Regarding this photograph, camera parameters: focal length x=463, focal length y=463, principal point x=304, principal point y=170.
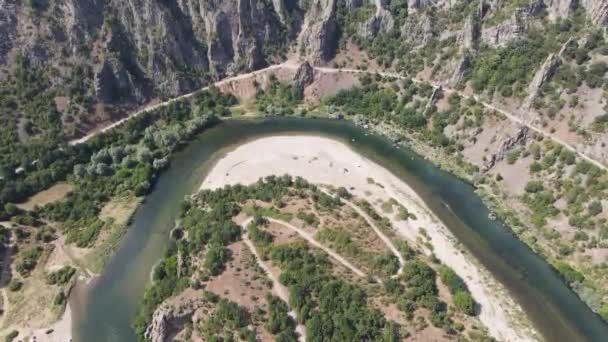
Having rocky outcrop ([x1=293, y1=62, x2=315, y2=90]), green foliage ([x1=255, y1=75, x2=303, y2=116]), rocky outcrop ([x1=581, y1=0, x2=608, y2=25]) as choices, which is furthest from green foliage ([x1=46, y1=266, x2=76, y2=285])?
rocky outcrop ([x1=581, y1=0, x2=608, y2=25])

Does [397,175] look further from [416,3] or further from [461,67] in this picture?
[416,3]

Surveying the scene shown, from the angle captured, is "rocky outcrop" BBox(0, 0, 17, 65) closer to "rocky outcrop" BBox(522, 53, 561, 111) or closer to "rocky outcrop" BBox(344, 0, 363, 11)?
"rocky outcrop" BBox(344, 0, 363, 11)

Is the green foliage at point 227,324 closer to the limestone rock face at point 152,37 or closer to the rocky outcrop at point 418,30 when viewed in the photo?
the limestone rock face at point 152,37

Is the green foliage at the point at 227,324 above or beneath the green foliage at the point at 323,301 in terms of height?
beneath

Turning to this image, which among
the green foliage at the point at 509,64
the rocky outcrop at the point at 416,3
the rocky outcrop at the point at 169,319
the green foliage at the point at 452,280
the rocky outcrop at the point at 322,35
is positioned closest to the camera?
the rocky outcrop at the point at 169,319

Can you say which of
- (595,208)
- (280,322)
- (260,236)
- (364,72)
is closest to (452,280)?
(280,322)

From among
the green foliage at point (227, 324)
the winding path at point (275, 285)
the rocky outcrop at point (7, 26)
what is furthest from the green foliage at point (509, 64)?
the rocky outcrop at point (7, 26)
